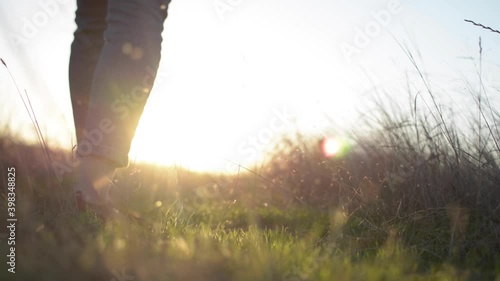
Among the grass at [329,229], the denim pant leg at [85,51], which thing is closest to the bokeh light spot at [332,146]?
the grass at [329,229]

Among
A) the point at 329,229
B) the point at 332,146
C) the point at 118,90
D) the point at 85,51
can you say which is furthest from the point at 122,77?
the point at 332,146

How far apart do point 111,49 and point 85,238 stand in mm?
779

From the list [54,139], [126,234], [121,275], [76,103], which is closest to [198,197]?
[54,139]

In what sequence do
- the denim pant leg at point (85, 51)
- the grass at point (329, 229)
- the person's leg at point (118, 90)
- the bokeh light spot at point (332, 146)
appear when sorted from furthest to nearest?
the bokeh light spot at point (332, 146) < the denim pant leg at point (85, 51) < the person's leg at point (118, 90) < the grass at point (329, 229)

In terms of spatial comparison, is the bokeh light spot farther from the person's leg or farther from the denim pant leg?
the person's leg

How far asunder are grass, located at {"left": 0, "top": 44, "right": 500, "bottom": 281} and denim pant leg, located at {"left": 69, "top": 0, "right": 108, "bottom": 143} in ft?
1.07

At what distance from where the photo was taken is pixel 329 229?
236 cm

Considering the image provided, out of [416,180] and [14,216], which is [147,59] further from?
[416,180]

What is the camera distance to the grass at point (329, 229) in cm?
119

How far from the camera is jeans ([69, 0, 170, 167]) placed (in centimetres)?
184

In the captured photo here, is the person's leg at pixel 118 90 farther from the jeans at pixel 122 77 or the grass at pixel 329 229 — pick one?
the grass at pixel 329 229

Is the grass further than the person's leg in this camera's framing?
No

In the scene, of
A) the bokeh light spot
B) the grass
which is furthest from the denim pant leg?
the bokeh light spot

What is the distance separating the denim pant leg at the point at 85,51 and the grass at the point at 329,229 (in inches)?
12.9
